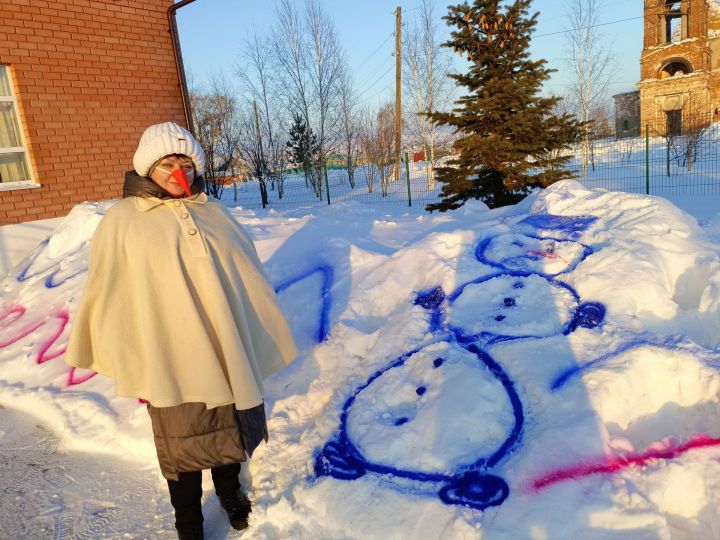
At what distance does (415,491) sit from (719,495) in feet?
4.08

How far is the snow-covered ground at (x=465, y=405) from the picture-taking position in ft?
7.03

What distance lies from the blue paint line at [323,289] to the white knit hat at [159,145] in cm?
188

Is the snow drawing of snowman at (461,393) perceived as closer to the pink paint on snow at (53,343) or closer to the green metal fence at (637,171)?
the pink paint on snow at (53,343)

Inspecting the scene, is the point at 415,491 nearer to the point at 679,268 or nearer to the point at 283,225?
the point at 679,268

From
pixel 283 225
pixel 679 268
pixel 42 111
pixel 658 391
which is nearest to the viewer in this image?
pixel 658 391

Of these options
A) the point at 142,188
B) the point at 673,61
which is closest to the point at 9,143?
the point at 142,188

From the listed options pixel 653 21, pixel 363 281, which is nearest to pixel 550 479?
pixel 363 281

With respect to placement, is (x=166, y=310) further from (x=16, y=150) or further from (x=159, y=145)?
(x=16, y=150)

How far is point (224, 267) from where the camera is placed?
2.23 m

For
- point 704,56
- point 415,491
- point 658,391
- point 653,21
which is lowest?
point 415,491

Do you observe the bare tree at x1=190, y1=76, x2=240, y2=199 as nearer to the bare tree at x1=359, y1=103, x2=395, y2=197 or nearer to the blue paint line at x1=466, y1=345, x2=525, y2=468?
the bare tree at x1=359, y1=103, x2=395, y2=197

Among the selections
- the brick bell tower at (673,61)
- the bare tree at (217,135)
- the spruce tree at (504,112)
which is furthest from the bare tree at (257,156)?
the brick bell tower at (673,61)

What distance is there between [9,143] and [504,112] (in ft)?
26.9

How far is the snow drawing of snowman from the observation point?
7.82 feet
